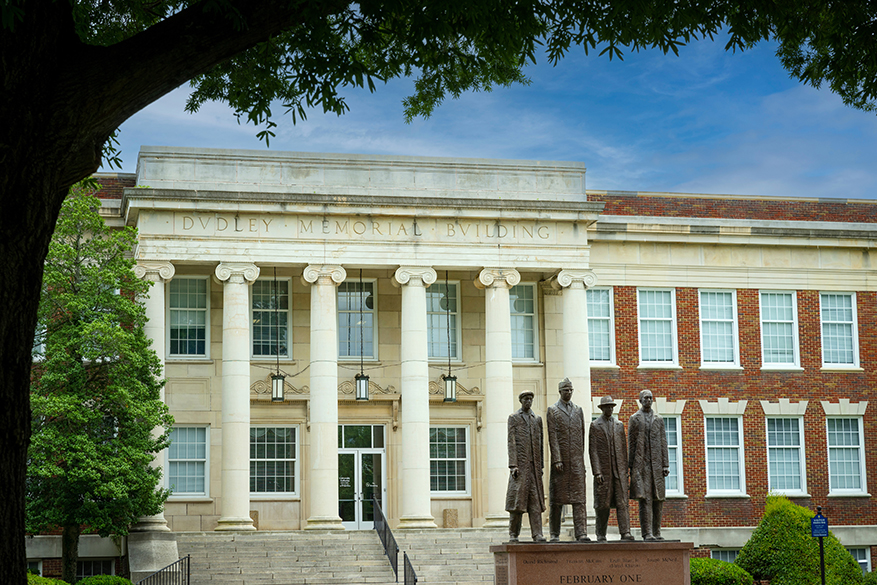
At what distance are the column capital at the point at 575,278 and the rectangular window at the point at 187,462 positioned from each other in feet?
37.1

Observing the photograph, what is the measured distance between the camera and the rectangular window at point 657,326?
1316 inches

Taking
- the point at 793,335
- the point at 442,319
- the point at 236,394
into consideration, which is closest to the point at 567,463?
the point at 236,394

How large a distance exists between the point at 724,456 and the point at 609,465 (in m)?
16.5

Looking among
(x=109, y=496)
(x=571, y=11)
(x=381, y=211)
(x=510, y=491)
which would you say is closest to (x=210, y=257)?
(x=381, y=211)

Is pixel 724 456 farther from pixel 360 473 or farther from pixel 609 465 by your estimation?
pixel 609 465

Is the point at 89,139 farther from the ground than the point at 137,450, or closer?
farther from the ground

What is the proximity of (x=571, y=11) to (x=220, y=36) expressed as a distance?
3.18 meters

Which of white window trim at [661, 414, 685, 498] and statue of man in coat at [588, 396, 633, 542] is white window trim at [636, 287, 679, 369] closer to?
white window trim at [661, 414, 685, 498]

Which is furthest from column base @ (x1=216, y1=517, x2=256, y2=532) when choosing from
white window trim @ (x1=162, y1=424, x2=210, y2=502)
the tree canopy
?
the tree canopy

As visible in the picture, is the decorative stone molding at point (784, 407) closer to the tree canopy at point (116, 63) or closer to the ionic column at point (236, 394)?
the ionic column at point (236, 394)

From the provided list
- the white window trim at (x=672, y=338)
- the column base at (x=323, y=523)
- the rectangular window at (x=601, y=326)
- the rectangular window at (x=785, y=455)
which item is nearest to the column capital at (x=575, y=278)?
the rectangular window at (x=601, y=326)

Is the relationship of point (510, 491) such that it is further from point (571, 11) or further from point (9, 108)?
point (9, 108)

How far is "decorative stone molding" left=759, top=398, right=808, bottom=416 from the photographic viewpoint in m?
33.7

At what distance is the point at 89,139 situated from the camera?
6.75 metres
